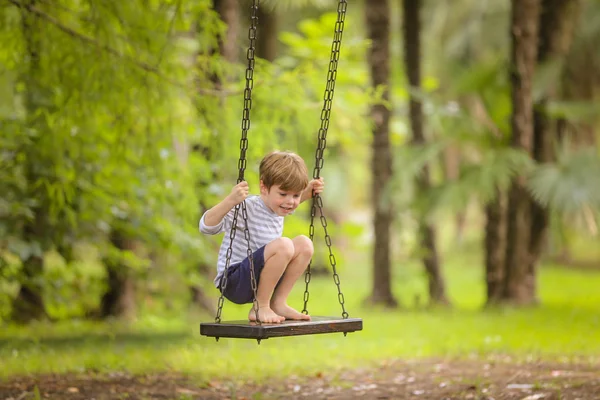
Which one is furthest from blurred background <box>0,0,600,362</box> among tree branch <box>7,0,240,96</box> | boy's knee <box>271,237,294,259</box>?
boy's knee <box>271,237,294,259</box>

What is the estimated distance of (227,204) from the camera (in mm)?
5391

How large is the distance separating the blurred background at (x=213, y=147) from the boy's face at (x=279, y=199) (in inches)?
28.4

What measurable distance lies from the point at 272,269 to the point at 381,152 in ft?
27.3

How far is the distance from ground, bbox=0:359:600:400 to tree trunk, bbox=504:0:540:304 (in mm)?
5025

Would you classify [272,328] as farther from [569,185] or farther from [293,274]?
[569,185]

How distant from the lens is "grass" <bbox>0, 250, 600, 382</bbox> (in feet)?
26.5

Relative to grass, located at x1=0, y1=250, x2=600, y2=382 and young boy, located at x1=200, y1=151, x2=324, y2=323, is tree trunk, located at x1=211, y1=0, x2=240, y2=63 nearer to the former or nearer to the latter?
grass, located at x1=0, y1=250, x2=600, y2=382

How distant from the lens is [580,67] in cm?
2483

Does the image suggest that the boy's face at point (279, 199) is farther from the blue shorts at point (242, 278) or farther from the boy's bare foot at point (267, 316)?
the boy's bare foot at point (267, 316)

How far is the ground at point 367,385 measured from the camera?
6.34 meters

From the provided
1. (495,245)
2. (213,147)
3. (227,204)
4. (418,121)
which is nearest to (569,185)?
Answer: (495,245)

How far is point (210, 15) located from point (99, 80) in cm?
129

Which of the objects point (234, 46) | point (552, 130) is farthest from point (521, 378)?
point (552, 130)

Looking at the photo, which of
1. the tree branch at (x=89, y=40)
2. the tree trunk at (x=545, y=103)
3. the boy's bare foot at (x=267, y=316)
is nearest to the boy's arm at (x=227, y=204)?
the boy's bare foot at (x=267, y=316)
